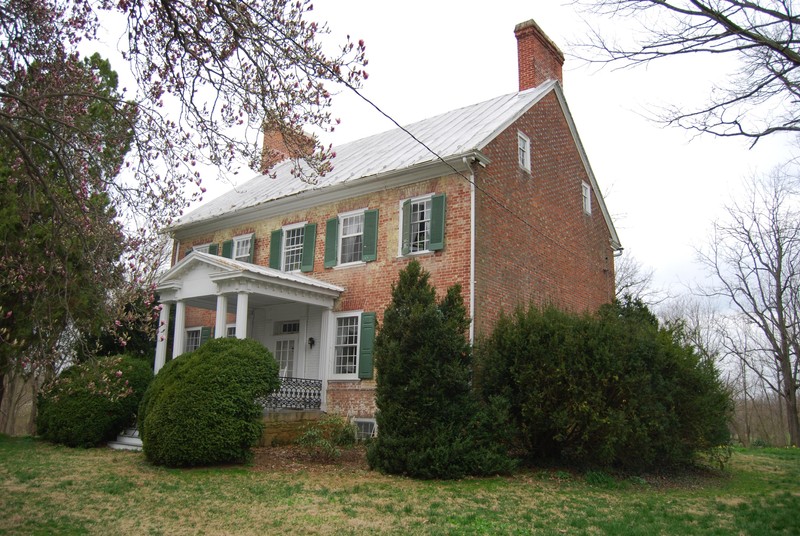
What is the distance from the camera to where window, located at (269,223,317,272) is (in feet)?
55.4

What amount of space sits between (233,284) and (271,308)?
3.34m

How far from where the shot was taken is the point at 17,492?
8445mm

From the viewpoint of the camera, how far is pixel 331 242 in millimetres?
16328

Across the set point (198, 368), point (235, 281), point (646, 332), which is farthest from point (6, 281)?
point (646, 332)

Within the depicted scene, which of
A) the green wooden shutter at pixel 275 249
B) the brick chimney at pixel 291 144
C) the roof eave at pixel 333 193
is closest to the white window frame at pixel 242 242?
the roof eave at pixel 333 193

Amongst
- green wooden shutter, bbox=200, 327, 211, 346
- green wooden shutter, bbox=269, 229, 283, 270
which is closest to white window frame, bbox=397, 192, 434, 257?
green wooden shutter, bbox=269, 229, 283, 270

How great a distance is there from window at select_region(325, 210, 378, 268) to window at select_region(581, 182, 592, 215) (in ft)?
23.2

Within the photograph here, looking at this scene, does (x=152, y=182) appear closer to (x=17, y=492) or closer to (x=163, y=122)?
(x=163, y=122)

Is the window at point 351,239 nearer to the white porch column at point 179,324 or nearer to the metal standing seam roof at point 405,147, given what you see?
the metal standing seam roof at point 405,147

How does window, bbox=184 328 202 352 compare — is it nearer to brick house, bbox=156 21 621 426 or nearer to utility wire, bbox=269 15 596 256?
brick house, bbox=156 21 621 426

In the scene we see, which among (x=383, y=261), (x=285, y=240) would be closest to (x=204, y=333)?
(x=285, y=240)

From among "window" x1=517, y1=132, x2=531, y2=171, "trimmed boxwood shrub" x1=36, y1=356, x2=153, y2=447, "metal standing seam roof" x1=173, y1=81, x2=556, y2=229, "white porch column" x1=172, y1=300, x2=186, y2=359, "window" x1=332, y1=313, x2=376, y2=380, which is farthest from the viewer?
"white porch column" x1=172, y1=300, x2=186, y2=359

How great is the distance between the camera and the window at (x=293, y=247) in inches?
664

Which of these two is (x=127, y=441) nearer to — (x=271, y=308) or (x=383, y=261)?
(x=271, y=308)
